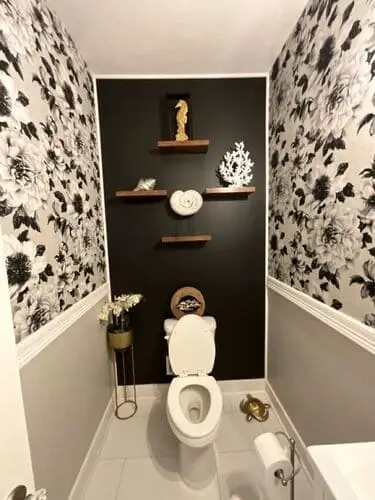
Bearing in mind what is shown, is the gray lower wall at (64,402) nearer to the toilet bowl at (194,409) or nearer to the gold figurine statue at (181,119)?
the toilet bowl at (194,409)

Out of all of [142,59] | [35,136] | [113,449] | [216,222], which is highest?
[142,59]

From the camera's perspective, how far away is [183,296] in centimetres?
215

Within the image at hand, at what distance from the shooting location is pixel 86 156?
5.91 feet

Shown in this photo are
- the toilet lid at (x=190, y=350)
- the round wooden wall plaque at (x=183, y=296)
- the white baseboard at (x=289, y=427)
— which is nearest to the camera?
the white baseboard at (x=289, y=427)

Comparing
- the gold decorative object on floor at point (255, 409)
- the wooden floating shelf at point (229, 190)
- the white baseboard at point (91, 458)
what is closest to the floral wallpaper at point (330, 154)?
the wooden floating shelf at point (229, 190)

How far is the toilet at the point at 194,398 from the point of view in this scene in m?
1.45

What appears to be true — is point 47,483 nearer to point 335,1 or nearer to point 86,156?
point 86,156

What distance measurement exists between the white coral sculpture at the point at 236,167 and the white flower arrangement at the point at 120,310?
1143 mm

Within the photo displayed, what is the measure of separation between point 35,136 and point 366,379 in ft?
5.50

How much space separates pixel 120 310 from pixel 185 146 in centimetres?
130

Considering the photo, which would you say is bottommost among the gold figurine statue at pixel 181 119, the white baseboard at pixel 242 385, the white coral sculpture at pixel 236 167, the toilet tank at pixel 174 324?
the white baseboard at pixel 242 385

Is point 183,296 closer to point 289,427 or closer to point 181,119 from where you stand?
point 289,427

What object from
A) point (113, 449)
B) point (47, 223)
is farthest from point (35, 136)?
point (113, 449)

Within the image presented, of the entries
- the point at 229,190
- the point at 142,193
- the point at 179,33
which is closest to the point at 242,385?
the point at 229,190
